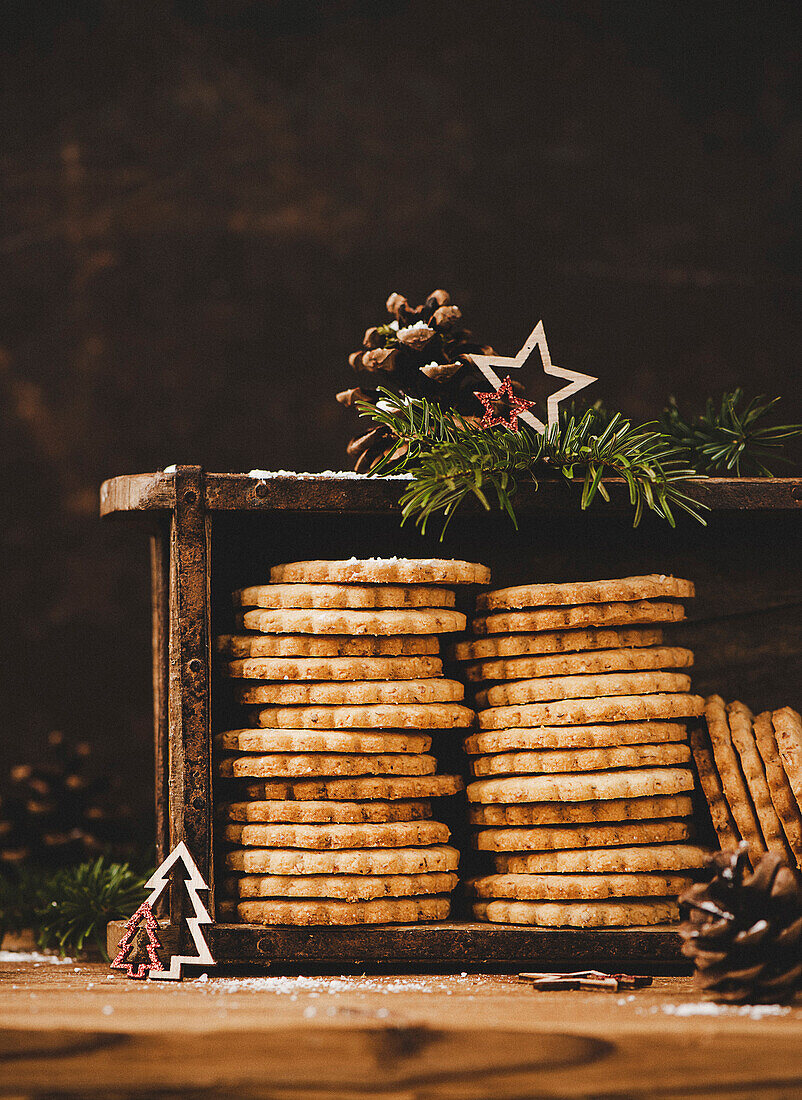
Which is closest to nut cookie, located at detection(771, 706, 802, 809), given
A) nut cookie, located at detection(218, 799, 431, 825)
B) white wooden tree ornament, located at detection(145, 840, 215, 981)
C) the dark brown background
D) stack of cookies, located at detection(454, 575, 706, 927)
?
stack of cookies, located at detection(454, 575, 706, 927)

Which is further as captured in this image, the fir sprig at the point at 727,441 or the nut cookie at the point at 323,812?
the fir sprig at the point at 727,441

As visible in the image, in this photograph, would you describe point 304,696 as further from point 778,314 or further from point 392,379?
point 778,314

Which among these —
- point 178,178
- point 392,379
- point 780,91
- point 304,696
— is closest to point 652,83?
point 780,91

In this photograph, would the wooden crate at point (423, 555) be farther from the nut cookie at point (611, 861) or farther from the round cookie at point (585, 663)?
the round cookie at point (585, 663)

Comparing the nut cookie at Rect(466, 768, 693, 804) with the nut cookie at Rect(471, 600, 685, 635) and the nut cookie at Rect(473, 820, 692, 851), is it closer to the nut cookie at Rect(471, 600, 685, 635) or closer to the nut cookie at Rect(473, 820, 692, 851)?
the nut cookie at Rect(473, 820, 692, 851)

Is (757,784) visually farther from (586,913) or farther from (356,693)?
(356,693)

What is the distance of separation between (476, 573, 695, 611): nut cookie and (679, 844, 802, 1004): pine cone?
0.35 meters

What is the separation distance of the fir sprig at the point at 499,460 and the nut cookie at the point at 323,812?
0.36m

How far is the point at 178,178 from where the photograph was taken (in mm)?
2482

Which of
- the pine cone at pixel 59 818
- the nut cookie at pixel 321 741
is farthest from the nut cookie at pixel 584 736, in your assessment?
the pine cone at pixel 59 818

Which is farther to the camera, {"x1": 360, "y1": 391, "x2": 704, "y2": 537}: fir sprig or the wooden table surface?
{"x1": 360, "y1": 391, "x2": 704, "y2": 537}: fir sprig

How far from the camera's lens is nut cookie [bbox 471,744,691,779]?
1269mm

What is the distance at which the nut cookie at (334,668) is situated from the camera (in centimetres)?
127

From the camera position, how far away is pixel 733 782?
1.32 metres
